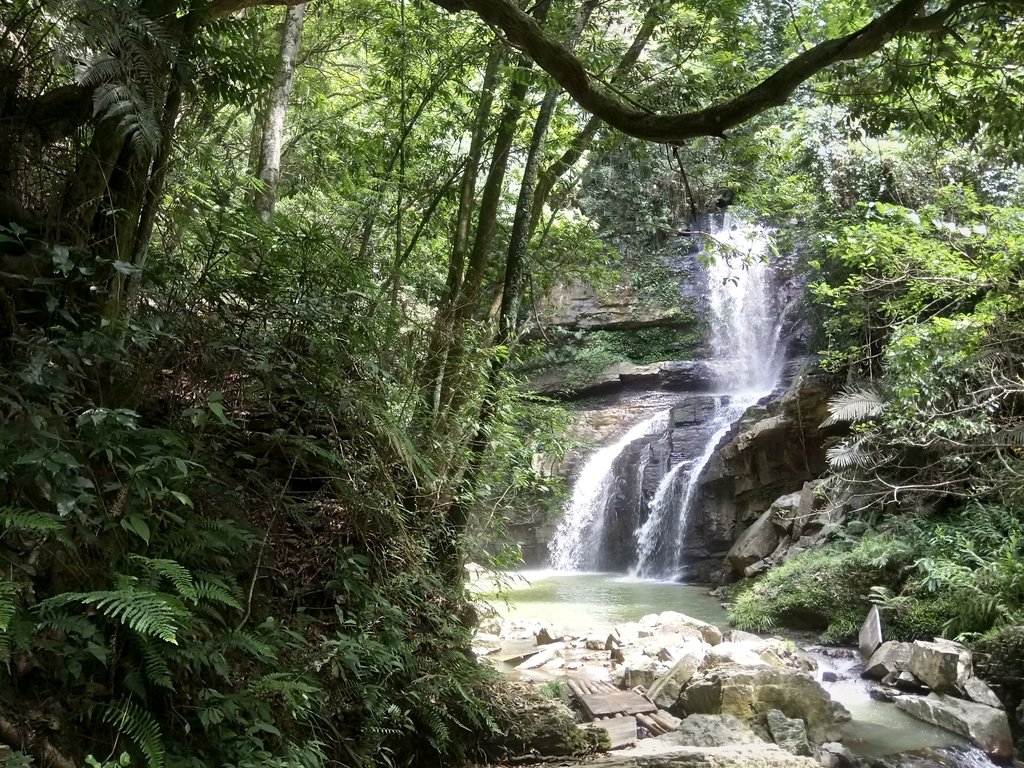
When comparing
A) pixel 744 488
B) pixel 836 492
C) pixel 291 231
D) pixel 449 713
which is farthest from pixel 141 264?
pixel 744 488

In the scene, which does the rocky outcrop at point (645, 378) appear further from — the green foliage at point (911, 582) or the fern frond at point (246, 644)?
the fern frond at point (246, 644)

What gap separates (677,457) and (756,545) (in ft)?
12.8

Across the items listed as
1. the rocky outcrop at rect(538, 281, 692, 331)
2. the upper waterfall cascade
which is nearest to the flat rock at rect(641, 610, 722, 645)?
the upper waterfall cascade

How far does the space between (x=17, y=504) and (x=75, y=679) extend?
569mm

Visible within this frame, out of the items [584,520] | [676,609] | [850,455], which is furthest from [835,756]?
[584,520]

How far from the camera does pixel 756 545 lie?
12.4m

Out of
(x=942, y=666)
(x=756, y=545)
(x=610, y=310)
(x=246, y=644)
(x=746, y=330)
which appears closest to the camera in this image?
(x=246, y=644)

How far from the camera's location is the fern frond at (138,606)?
210 cm

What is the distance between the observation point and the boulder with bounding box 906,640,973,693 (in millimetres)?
6613

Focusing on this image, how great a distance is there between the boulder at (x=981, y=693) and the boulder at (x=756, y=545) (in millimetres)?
5625

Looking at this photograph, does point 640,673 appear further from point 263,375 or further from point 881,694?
point 263,375

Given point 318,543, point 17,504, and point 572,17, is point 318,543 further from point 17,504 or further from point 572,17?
point 572,17

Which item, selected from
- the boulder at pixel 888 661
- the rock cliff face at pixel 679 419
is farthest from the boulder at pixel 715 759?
the rock cliff face at pixel 679 419

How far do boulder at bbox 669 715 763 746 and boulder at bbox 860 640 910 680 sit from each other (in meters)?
3.19
